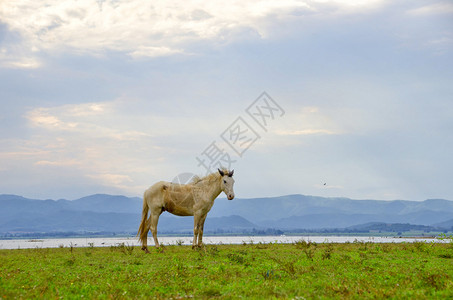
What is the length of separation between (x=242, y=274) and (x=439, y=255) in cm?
1057

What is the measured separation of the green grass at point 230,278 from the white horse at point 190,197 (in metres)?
3.50

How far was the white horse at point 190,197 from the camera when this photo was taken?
2050cm

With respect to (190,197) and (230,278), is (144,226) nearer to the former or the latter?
(190,197)

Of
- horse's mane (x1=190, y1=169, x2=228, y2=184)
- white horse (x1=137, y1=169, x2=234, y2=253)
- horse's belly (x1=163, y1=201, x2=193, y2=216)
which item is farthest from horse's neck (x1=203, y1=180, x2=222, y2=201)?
horse's belly (x1=163, y1=201, x2=193, y2=216)

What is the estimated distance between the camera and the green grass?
10.4 metres

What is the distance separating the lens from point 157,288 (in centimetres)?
1126

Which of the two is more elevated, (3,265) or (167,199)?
(167,199)

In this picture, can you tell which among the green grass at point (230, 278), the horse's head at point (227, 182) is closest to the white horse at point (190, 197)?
the horse's head at point (227, 182)

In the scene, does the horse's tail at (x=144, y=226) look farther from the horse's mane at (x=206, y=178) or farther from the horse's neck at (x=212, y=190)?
the horse's neck at (x=212, y=190)

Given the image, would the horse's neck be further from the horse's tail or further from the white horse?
the horse's tail

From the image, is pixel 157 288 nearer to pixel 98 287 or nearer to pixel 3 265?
pixel 98 287

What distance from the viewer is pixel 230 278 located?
12352mm

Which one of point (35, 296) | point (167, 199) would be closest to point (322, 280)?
point (35, 296)

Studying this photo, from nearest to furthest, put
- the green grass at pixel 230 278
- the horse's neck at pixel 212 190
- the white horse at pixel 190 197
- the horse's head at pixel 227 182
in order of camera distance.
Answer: the green grass at pixel 230 278, the horse's head at pixel 227 182, the white horse at pixel 190 197, the horse's neck at pixel 212 190
